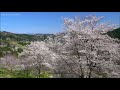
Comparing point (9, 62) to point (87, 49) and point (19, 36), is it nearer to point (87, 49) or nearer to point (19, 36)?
point (19, 36)

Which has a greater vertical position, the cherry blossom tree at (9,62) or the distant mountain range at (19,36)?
the distant mountain range at (19,36)

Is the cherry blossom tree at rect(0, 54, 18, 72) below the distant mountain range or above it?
below

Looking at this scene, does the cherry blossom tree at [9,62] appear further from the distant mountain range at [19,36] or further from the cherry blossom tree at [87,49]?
the cherry blossom tree at [87,49]

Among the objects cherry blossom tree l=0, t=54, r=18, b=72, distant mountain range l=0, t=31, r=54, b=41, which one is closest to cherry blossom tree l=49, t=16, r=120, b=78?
distant mountain range l=0, t=31, r=54, b=41

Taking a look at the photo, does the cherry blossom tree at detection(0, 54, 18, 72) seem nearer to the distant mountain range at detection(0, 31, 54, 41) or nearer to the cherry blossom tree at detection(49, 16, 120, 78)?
the distant mountain range at detection(0, 31, 54, 41)

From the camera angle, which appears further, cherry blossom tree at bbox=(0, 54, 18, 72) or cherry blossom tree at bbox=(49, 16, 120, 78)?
cherry blossom tree at bbox=(49, 16, 120, 78)

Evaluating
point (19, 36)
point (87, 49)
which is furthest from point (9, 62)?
point (87, 49)

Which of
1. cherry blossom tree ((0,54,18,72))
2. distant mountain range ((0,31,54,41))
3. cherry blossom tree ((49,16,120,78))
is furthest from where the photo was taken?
cherry blossom tree ((49,16,120,78))

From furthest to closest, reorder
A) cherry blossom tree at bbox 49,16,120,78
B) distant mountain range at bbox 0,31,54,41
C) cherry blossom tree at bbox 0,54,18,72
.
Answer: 1. cherry blossom tree at bbox 49,16,120,78
2. cherry blossom tree at bbox 0,54,18,72
3. distant mountain range at bbox 0,31,54,41

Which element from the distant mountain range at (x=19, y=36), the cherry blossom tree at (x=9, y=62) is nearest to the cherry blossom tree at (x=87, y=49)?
the distant mountain range at (x=19, y=36)
